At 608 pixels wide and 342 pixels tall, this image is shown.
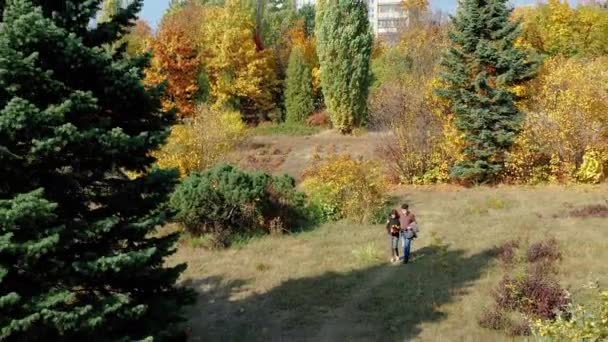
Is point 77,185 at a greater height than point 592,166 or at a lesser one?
greater

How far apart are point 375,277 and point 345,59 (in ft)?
99.4

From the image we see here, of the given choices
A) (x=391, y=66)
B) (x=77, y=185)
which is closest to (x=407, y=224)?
(x=77, y=185)

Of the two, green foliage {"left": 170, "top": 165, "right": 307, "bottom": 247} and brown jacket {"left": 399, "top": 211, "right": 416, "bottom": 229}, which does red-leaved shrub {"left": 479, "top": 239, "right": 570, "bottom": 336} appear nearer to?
brown jacket {"left": 399, "top": 211, "right": 416, "bottom": 229}

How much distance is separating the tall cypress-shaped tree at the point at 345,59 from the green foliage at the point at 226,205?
2348 cm

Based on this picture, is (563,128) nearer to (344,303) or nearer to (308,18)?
(344,303)

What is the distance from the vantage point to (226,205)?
76.3ft

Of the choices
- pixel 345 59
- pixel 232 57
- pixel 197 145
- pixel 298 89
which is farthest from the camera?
→ pixel 298 89

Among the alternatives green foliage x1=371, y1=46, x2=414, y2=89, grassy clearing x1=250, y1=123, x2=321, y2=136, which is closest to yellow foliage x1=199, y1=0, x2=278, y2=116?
grassy clearing x1=250, y1=123, x2=321, y2=136

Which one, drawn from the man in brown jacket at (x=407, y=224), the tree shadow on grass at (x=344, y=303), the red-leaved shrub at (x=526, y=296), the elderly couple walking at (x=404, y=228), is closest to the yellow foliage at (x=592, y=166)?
the tree shadow on grass at (x=344, y=303)

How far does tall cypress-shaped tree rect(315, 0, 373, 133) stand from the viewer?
152 feet

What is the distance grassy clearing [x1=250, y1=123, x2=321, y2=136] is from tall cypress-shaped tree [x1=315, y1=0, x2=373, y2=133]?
426cm

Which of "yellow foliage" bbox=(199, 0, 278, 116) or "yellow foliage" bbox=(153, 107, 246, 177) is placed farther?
"yellow foliage" bbox=(199, 0, 278, 116)

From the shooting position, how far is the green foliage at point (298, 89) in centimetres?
5291

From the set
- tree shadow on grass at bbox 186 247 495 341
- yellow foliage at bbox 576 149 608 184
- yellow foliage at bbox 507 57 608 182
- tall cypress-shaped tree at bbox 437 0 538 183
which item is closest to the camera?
tree shadow on grass at bbox 186 247 495 341
